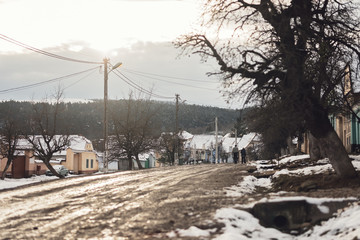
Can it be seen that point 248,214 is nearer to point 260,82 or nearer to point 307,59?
point 260,82

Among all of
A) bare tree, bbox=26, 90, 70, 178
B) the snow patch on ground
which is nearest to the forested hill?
bare tree, bbox=26, 90, 70, 178

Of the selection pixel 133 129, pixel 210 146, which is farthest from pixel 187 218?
pixel 210 146

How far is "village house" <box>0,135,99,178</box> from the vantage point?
50.9 m

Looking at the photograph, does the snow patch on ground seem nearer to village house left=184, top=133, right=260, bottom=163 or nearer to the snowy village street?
the snowy village street

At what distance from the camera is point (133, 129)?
4353 cm

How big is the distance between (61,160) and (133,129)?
23.7 meters

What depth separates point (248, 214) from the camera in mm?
7477

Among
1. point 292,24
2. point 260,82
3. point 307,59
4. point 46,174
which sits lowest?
point 46,174

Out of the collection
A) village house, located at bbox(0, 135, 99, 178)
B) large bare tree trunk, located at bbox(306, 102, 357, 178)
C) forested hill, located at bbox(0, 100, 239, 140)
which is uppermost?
forested hill, located at bbox(0, 100, 239, 140)

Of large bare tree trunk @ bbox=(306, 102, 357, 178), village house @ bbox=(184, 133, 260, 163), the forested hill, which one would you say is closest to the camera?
large bare tree trunk @ bbox=(306, 102, 357, 178)

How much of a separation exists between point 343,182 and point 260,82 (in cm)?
388

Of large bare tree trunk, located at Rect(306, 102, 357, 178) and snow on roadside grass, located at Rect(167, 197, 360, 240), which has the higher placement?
large bare tree trunk, located at Rect(306, 102, 357, 178)

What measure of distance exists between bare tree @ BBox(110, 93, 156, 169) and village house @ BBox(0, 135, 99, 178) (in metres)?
6.20

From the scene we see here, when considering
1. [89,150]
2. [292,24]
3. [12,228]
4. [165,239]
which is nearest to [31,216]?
[12,228]
